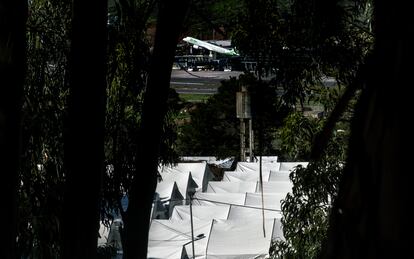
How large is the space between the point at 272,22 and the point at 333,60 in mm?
605

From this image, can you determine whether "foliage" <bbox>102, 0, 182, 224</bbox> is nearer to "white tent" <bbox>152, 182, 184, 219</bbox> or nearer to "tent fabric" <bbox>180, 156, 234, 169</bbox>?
"white tent" <bbox>152, 182, 184, 219</bbox>

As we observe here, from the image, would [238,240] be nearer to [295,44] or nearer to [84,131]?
[295,44]

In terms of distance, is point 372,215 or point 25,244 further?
point 25,244

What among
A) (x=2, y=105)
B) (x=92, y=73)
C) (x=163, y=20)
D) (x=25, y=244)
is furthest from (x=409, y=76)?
(x=25, y=244)

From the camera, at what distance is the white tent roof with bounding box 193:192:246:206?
58.2 ft

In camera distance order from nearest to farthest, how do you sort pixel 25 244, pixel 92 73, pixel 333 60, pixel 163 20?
pixel 92 73
pixel 163 20
pixel 25 244
pixel 333 60

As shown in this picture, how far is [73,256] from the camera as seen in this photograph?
197 inches

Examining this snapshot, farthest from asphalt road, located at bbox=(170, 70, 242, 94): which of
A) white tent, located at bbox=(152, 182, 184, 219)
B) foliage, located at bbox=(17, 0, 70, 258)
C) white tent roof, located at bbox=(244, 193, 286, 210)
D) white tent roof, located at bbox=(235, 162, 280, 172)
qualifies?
foliage, located at bbox=(17, 0, 70, 258)

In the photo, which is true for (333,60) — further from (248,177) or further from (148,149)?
(248,177)

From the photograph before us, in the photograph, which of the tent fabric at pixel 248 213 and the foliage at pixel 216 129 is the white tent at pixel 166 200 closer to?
the tent fabric at pixel 248 213

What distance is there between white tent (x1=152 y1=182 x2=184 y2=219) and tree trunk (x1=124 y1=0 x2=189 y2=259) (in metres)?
10.8

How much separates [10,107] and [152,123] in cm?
217

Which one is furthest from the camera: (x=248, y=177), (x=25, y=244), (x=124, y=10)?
(x=248, y=177)

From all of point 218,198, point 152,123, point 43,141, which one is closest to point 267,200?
point 218,198
